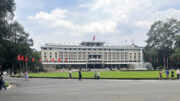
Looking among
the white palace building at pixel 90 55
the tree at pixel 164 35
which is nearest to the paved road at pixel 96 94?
the tree at pixel 164 35

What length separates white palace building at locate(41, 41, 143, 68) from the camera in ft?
411

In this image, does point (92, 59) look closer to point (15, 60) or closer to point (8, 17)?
point (15, 60)

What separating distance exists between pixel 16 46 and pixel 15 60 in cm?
372


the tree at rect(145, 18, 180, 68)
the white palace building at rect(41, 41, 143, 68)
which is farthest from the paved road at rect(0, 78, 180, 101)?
the white palace building at rect(41, 41, 143, 68)

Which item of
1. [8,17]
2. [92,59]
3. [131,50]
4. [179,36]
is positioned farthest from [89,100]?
[131,50]

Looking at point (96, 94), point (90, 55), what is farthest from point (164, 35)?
point (96, 94)

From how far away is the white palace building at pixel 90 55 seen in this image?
411ft

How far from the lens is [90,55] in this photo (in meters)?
127

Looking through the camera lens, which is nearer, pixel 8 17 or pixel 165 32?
pixel 8 17

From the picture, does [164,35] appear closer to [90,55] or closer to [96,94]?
[90,55]

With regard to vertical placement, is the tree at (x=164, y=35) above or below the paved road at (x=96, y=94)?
above

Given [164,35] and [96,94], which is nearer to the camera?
[96,94]

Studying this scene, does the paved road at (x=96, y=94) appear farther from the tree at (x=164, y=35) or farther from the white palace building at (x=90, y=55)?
the white palace building at (x=90, y=55)

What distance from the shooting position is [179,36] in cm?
8119
